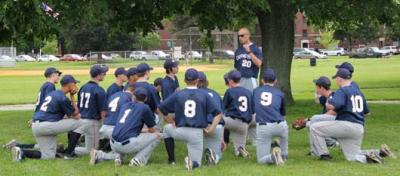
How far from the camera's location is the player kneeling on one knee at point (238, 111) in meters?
10.4

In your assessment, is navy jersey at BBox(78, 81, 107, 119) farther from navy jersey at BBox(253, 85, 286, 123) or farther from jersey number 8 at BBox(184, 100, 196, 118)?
navy jersey at BBox(253, 85, 286, 123)

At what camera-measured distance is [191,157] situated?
9.33 metres

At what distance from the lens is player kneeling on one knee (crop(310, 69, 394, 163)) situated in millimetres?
9406

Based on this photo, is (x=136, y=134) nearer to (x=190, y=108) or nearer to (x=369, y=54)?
(x=190, y=108)

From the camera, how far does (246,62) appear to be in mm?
11812

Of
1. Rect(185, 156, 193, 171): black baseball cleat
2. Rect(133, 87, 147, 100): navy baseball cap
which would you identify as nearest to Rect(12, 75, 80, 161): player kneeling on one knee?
Rect(133, 87, 147, 100): navy baseball cap

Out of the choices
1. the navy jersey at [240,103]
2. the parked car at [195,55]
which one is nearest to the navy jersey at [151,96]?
the navy jersey at [240,103]

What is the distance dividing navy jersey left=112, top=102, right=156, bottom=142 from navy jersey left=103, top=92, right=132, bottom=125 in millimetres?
641

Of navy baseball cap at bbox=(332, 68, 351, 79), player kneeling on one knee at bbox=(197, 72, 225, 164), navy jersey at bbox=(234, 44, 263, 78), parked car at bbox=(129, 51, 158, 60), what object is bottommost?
player kneeling on one knee at bbox=(197, 72, 225, 164)

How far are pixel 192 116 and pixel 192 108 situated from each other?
0.39 feet

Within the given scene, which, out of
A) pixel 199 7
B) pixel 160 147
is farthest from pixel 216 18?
pixel 160 147

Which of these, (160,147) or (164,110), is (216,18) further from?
(164,110)

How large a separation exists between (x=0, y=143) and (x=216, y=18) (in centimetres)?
731

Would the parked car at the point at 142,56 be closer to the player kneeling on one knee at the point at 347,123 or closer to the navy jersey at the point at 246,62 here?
the navy jersey at the point at 246,62
